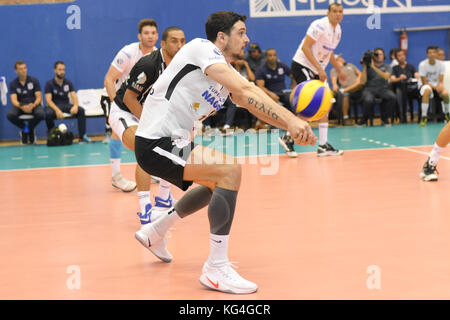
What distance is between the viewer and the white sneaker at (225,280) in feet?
13.4

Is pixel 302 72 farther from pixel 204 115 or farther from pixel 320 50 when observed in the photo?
pixel 204 115

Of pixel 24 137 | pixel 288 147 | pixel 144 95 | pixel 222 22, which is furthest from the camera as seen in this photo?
pixel 24 137

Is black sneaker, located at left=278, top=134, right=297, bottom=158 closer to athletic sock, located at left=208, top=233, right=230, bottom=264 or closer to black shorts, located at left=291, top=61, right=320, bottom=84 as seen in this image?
black shorts, located at left=291, top=61, right=320, bottom=84

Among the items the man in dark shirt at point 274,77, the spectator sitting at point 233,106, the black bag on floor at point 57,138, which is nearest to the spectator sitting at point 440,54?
the man in dark shirt at point 274,77

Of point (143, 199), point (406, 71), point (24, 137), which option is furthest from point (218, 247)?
point (406, 71)

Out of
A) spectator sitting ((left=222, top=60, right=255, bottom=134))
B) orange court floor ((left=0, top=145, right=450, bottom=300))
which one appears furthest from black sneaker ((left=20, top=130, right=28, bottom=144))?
orange court floor ((left=0, top=145, right=450, bottom=300))

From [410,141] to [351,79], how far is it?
4.36 m

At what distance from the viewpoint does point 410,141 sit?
12.0 metres

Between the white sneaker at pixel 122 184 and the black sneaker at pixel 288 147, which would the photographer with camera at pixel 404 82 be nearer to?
the black sneaker at pixel 288 147

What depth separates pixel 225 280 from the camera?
4.13 m

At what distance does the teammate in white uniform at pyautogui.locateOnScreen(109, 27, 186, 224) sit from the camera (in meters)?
5.89

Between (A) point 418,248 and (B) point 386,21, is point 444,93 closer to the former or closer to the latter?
(B) point 386,21

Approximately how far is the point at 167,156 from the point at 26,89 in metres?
11.4

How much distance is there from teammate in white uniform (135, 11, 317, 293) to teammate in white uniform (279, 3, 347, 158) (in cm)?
613
